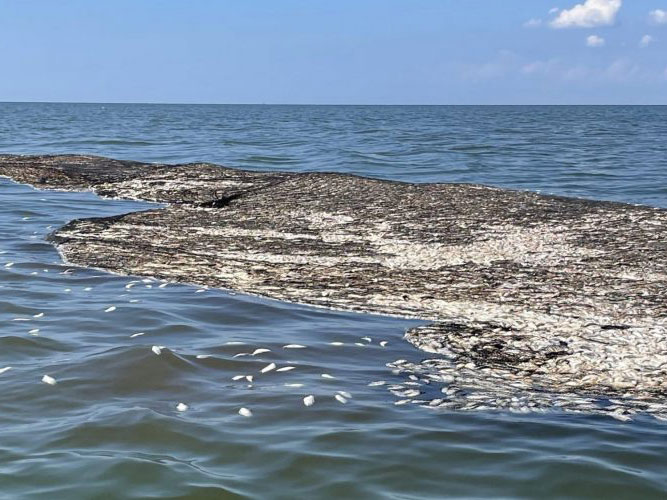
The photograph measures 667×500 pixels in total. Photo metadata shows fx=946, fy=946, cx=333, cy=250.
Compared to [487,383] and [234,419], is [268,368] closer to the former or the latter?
[234,419]

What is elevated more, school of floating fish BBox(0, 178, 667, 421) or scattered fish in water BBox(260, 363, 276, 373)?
school of floating fish BBox(0, 178, 667, 421)

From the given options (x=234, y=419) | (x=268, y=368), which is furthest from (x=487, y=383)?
(x=234, y=419)

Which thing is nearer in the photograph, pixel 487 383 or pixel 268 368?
pixel 487 383

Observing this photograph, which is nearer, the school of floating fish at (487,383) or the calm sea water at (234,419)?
the calm sea water at (234,419)

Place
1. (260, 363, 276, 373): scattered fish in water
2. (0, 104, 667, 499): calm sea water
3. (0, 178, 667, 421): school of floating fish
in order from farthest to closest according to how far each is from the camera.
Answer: (260, 363, 276, 373): scattered fish in water
(0, 178, 667, 421): school of floating fish
(0, 104, 667, 499): calm sea water

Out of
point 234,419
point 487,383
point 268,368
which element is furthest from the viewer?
point 268,368

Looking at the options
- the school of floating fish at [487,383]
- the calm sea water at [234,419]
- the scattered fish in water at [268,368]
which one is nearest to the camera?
the calm sea water at [234,419]

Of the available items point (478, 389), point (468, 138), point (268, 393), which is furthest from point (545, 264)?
point (468, 138)

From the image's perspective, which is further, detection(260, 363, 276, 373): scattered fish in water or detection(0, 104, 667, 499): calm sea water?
detection(260, 363, 276, 373): scattered fish in water

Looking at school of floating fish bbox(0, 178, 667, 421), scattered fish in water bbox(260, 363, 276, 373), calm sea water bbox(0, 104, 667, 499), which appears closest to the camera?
calm sea water bbox(0, 104, 667, 499)

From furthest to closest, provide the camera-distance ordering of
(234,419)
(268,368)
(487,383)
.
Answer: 1. (268,368)
2. (487,383)
3. (234,419)

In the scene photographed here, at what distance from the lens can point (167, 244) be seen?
1196cm

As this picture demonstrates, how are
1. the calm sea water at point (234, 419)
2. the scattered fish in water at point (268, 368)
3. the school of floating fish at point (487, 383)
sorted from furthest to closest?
the scattered fish in water at point (268, 368)
the school of floating fish at point (487, 383)
the calm sea water at point (234, 419)

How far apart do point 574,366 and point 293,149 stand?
2711cm
